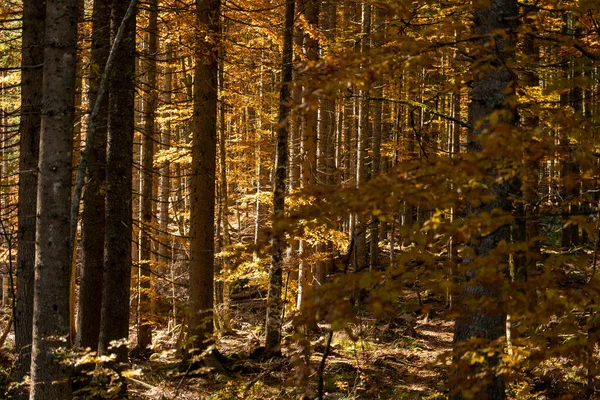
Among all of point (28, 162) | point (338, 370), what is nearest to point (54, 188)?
point (28, 162)

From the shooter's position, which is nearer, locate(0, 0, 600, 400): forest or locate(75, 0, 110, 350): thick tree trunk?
locate(0, 0, 600, 400): forest

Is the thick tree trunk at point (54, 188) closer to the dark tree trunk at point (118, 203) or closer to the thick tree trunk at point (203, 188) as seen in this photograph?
the dark tree trunk at point (118, 203)

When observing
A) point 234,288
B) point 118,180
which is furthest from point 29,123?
point 234,288

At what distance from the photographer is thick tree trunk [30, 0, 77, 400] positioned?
5.16 metres

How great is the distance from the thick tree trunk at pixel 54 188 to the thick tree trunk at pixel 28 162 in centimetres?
279

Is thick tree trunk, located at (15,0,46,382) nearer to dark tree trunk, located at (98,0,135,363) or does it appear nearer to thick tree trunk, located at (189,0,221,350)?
dark tree trunk, located at (98,0,135,363)

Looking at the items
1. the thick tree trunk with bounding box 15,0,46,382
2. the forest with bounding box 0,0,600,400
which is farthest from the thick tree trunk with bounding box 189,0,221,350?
the thick tree trunk with bounding box 15,0,46,382

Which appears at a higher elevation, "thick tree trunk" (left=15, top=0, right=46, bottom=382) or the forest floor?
"thick tree trunk" (left=15, top=0, right=46, bottom=382)

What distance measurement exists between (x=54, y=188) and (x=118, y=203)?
7.91ft

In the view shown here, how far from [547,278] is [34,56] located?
7.41m

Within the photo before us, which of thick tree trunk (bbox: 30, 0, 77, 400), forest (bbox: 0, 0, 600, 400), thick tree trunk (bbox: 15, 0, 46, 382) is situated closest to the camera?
forest (bbox: 0, 0, 600, 400)

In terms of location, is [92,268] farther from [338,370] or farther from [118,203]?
[338,370]

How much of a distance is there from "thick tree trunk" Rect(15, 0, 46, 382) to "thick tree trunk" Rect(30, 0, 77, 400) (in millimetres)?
2787

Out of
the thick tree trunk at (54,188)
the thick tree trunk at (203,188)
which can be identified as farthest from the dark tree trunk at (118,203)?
the thick tree trunk at (203,188)
